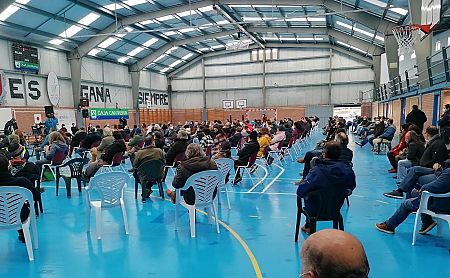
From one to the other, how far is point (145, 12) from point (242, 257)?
17598 mm

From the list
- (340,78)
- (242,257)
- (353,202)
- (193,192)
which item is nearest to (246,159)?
(353,202)

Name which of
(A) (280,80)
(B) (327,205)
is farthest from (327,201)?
(A) (280,80)

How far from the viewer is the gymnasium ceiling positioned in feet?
50.2

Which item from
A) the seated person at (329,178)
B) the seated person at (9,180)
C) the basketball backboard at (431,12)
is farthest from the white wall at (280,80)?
the seated person at (9,180)

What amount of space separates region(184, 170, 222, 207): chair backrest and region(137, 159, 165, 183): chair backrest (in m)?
1.77

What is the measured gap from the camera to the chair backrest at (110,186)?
4129 millimetres

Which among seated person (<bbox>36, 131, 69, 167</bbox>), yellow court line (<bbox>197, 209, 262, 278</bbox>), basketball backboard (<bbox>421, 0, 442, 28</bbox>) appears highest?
basketball backboard (<bbox>421, 0, 442, 28</bbox>)

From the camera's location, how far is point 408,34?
9.78m

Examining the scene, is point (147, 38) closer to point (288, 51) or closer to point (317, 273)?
point (288, 51)

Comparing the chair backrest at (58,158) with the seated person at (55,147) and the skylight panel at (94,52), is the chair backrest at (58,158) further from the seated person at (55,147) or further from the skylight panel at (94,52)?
the skylight panel at (94,52)

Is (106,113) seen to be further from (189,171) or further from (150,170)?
(189,171)

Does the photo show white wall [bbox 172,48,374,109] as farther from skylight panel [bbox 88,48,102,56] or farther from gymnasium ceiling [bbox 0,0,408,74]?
skylight panel [bbox 88,48,102,56]

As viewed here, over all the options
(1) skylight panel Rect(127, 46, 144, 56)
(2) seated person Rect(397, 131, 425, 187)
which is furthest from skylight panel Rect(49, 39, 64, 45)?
(2) seated person Rect(397, 131, 425, 187)

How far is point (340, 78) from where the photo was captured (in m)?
27.1
